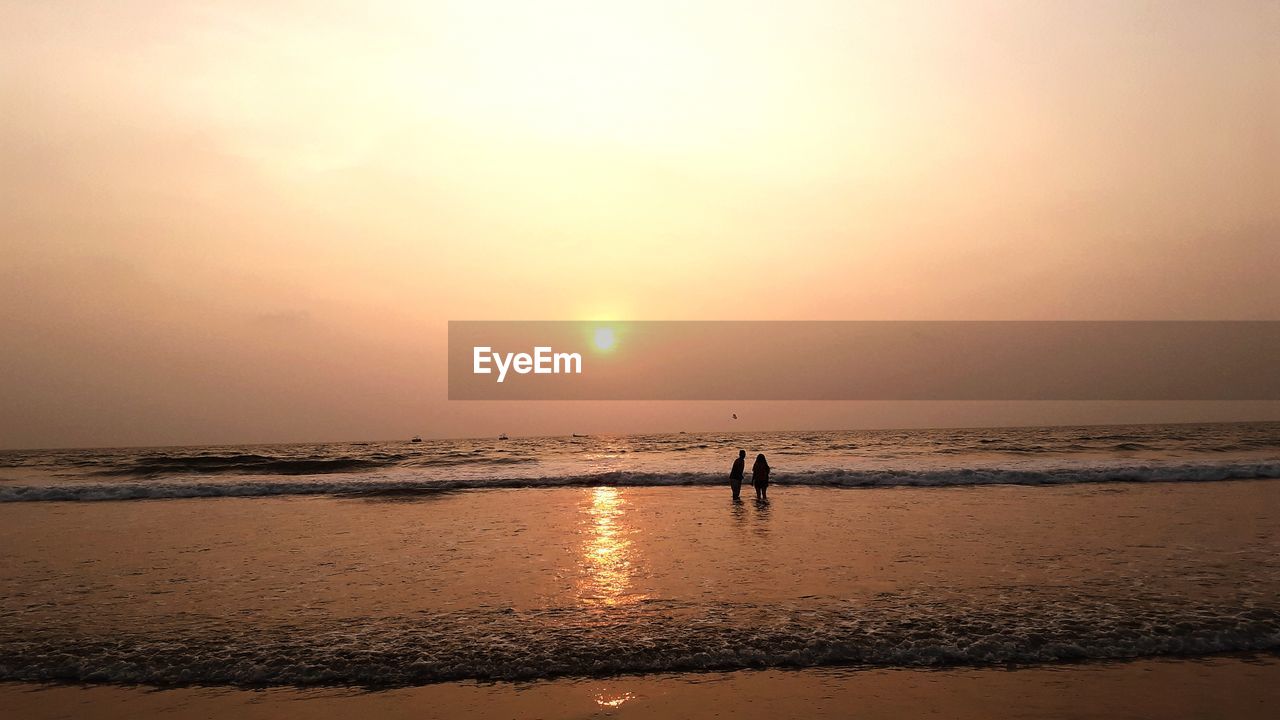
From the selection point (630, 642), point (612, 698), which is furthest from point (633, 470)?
point (612, 698)

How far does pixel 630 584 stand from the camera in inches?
485

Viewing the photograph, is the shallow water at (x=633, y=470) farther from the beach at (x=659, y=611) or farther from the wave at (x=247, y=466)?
the beach at (x=659, y=611)

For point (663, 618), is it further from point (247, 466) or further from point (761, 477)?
point (247, 466)

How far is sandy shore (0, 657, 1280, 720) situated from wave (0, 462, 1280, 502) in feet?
68.7

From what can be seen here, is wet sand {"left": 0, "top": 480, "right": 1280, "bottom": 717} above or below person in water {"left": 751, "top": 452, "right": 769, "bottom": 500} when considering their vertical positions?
below

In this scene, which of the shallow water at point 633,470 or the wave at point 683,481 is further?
the shallow water at point 633,470

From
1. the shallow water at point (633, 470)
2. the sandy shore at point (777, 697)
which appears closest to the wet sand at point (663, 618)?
the sandy shore at point (777, 697)

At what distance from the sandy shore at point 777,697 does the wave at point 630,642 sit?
337mm

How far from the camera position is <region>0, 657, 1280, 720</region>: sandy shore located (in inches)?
285

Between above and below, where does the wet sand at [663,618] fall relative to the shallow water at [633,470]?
above

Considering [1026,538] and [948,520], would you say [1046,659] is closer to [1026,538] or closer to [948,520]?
[1026,538]

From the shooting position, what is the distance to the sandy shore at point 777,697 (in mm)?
7242

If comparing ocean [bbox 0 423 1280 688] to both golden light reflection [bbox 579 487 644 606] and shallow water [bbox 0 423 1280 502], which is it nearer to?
golden light reflection [bbox 579 487 644 606]

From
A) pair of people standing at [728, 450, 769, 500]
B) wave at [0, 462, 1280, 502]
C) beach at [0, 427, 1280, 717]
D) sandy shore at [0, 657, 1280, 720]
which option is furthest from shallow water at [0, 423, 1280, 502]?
sandy shore at [0, 657, 1280, 720]
